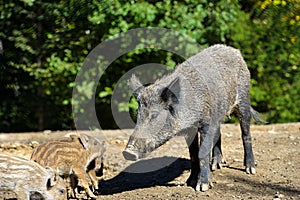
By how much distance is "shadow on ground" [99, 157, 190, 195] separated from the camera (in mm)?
6359

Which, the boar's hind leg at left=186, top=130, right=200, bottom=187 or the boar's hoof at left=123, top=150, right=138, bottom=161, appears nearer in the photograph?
the boar's hoof at left=123, top=150, right=138, bottom=161

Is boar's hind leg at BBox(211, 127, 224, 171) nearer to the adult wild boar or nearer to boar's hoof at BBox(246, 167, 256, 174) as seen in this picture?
the adult wild boar

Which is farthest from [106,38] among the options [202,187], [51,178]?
[51,178]

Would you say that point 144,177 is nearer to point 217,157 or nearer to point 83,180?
point 217,157

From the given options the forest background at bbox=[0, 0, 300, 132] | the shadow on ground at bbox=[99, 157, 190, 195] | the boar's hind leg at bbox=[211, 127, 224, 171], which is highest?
the forest background at bbox=[0, 0, 300, 132]

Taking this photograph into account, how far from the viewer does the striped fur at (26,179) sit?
198 inches

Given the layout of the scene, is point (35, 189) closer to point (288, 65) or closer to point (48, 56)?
point (48, 56)

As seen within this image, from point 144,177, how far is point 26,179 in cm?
211

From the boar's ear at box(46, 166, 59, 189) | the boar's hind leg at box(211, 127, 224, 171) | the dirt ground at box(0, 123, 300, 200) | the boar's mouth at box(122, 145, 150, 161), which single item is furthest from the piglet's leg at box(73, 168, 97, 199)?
the boar's hind leg at box(211, 127, 224, 171)

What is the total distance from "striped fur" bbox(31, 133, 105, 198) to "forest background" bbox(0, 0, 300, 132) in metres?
4.02

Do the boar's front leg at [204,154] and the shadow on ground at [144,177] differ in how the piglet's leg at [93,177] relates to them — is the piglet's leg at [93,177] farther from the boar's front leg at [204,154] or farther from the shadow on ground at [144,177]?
the boar's front leg at [204,154]

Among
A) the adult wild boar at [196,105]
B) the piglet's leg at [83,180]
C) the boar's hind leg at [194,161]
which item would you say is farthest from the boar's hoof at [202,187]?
the piglet's leg at [83,180]

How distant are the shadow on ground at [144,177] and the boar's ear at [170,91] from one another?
1176mm

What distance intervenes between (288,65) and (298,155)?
4340mm
